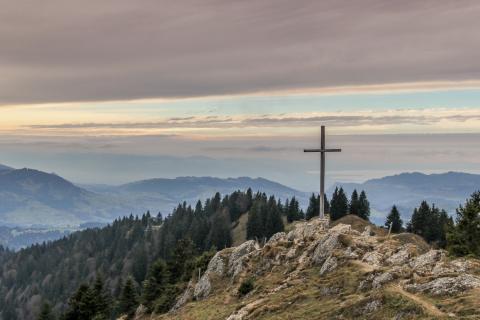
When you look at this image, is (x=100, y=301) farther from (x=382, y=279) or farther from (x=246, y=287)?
(x=382, y=279)

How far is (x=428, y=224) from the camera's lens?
436 feet

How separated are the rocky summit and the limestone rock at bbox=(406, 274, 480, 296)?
7cm

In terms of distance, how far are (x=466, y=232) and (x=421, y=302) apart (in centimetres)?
4586

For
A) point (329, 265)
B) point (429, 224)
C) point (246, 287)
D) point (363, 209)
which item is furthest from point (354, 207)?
point (329, 265)

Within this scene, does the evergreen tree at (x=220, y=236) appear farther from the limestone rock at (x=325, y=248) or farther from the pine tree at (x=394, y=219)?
the limestone rock at (x=325, y=248)

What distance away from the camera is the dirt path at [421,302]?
98.4 ft

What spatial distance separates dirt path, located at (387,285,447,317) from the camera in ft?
98.4

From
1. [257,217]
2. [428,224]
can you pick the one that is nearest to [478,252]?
[428,224]

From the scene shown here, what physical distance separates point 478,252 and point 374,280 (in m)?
36.2

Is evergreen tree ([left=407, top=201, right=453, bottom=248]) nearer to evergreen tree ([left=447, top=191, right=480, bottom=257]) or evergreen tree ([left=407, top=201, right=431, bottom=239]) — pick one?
evergreen tree ([left=407, top=201, right=431, bottom=239])

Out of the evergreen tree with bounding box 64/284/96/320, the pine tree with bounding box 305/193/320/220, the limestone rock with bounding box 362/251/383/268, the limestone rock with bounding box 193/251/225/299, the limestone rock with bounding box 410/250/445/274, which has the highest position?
the limestone rock with bounding box 410/250/445/274

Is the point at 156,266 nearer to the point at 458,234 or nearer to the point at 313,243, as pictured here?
the point at 313,243

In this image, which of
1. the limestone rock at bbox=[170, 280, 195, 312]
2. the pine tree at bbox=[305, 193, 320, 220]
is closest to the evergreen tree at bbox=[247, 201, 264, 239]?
the pine tree at bbox=[305, 193, 320, 220]

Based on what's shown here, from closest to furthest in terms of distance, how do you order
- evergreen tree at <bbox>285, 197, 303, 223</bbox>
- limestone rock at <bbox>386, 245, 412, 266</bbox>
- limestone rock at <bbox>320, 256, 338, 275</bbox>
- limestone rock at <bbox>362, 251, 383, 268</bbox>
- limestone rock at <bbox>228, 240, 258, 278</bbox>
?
limestone rock at <bbox>362, 251, 383, 268</bbox>
limestone rock at <bbox>386, 245, 412, 266</bbox>
limestone rock at <bbox>320, 256, 338, 275</bbox>
limestone rock at <bbox>228, 240, 258, 278</bbox>
evergreen tree at <bbox>285, 197, 303, 223</bbox>
